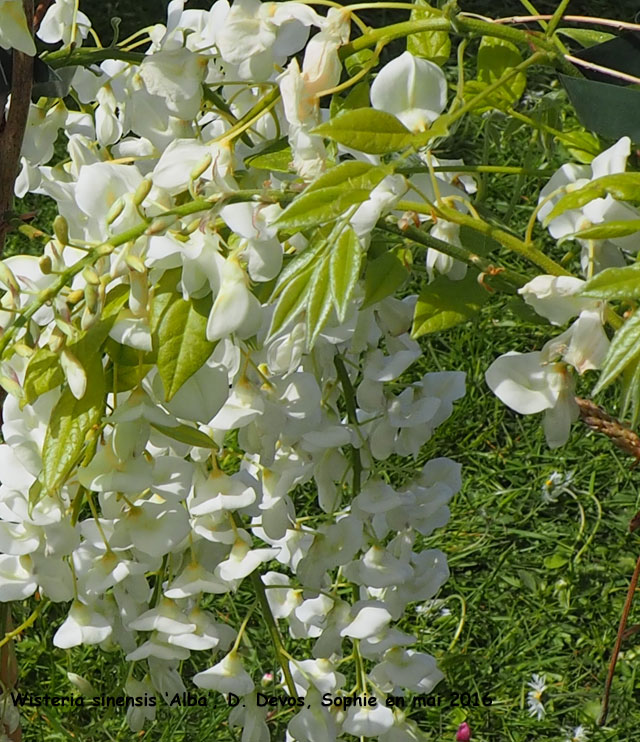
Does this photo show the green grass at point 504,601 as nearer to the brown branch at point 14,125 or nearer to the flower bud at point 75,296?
the brown branch at point 14,125

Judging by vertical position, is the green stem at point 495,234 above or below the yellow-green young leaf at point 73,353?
above

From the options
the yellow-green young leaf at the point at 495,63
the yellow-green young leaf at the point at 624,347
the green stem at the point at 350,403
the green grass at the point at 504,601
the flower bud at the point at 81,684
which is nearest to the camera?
the yellow-green young leaf at the point at 624,347

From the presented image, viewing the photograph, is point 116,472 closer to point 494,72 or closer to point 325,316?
point 325,316

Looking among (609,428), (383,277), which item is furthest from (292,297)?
(609,428)

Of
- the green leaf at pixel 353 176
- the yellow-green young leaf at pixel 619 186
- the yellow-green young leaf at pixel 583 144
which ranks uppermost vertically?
the green leaf at pixel 353 176

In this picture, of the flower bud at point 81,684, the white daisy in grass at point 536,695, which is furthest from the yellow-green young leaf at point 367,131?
the white daisy in grass at point 536,695

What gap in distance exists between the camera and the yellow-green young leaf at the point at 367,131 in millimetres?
547

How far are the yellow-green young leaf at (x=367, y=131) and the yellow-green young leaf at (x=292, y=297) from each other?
0.07m

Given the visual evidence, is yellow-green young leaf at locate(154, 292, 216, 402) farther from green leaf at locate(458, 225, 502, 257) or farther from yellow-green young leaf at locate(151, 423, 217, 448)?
green leaf at locate(458, 225, 502, 257)

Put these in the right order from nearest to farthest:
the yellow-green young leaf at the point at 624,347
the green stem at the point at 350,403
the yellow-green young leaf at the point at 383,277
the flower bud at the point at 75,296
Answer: the yellow-green young leaf at the point at 624,347 < the flower bud at the point at 75,296 < the yellow-green young leaf at the point at 383,277 < the green stem at the point at 350,403

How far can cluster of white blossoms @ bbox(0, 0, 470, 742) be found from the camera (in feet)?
1.94

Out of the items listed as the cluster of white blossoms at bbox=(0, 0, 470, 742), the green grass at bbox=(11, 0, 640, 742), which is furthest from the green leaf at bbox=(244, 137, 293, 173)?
the green grass at bbox=(11, 0, 640, 742)

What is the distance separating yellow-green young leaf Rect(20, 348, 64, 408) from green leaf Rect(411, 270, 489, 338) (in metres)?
0.24

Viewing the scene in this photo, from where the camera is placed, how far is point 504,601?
1.92 metres
